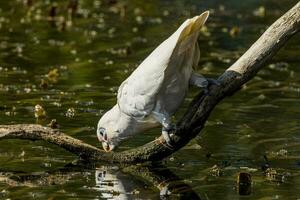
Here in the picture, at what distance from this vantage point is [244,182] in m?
9.05

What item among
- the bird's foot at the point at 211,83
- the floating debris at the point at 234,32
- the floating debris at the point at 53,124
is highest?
the floating debris at the point at 234,32

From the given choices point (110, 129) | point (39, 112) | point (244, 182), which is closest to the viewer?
point (244, 182)

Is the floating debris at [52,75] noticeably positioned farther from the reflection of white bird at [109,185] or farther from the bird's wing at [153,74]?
the bird's wing at [153,74]

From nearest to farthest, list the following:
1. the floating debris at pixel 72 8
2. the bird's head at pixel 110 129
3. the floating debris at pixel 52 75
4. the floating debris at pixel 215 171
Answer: the floating debris at pixel 215 171 → the bird's head at pixel 110 129 → the floating debris at pixel 52 75 → the floating debris at pixel 72 8

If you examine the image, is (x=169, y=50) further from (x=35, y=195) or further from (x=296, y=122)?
(x=296, y=122)

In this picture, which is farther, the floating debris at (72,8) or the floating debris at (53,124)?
the floating debris at (72,8)

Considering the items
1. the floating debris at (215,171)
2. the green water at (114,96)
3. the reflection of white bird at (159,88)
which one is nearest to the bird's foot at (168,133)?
the reflection of white bird at (159,88)

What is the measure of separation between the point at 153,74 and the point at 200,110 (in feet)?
1.98

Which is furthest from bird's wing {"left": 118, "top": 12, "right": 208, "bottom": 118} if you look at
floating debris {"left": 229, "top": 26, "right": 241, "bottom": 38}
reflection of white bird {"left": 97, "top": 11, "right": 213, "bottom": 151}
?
floating debris {"left": 229, "top": 26, "right": 241, "bottom": 38}

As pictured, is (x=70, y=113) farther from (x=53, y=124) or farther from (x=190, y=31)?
(x=190, y=31)

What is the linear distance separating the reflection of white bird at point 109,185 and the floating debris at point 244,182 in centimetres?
111

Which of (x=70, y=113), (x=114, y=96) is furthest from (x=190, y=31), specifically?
(x=114, y=96)

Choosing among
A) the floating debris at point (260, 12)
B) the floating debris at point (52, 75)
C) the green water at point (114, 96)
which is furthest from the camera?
the floating debris at point (260, 12)

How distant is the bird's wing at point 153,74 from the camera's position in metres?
8.96
